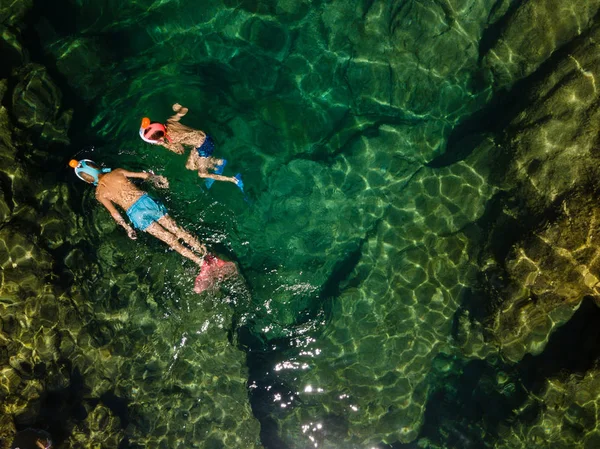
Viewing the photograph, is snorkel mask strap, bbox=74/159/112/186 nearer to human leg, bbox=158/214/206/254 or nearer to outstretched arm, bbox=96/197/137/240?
outstretched arm, bbox=96/197/137/240

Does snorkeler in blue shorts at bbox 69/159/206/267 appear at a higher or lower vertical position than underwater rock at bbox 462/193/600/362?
lower

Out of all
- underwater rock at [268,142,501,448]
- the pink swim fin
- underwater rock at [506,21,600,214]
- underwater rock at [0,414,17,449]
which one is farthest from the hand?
underwater rock at [506,21,600,214]

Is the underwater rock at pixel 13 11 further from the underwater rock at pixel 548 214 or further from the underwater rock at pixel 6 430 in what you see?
the underwater rock at pixel 548 214

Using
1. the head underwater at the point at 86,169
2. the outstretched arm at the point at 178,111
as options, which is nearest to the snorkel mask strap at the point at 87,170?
the head underwater at the point at 86,169

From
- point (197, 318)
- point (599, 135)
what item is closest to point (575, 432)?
point (599, 135)

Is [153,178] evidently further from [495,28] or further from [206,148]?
[495,28]
